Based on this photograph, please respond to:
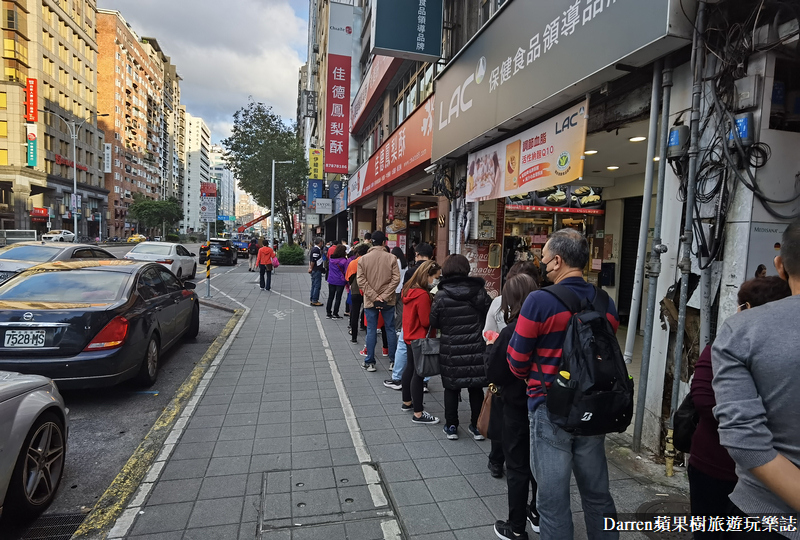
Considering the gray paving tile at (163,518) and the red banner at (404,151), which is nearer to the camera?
the gray paving tile at (163,518)

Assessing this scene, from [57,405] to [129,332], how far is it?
5.75ft

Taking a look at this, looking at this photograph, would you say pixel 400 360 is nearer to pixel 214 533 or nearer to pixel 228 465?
pixel 228 465

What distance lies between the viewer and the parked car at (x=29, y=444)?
2623mm

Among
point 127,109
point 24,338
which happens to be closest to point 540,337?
point 24,338

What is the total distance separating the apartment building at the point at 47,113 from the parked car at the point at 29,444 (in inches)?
2059

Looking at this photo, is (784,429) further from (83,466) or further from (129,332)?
(129,332)

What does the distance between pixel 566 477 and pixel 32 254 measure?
11395mm

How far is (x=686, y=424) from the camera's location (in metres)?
2.15

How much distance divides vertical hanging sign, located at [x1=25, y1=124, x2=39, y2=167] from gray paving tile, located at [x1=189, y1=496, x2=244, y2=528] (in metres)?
57.2

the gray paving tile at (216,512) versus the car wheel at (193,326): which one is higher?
the car wheel at (193,326)

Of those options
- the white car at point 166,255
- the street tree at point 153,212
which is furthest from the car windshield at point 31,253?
the street tree at point 153,212

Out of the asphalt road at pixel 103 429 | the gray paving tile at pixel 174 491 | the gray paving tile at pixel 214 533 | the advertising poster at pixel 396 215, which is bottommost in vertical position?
the asphalt road at pixel 103 429

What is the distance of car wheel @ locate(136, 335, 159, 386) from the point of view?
17.3 ft

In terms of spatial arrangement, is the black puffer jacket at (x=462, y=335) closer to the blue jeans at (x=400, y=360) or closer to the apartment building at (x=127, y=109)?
the blue jeans at (x=400, y=360)
